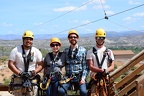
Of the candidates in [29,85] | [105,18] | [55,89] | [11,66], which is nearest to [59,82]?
[55,89]

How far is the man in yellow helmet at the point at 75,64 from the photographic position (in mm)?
6508

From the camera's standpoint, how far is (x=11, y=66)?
639cm

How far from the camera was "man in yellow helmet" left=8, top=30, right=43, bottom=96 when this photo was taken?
6368 millimetres

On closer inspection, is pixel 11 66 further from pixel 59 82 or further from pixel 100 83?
pixel 100 83

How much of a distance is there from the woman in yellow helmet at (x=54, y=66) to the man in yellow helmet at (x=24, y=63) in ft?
0.71

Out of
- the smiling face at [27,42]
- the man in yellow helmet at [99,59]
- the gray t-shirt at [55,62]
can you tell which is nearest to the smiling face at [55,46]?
the gray t-shirt at [55,62]

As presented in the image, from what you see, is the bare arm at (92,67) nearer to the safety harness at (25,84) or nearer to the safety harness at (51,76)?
the safety harness at (51,76)

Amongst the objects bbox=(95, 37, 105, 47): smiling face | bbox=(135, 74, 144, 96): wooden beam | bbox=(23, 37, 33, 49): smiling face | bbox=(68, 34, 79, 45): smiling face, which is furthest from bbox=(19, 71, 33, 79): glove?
bbox=(135, 74, 144, 96): wooden beam

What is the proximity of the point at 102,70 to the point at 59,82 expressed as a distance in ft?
3.04

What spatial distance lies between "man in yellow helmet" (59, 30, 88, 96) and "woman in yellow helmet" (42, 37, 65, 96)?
0.15m

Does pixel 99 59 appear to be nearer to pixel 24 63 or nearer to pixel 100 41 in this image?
pixel 100 41

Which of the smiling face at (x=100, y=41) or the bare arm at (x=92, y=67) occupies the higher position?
the smiling face at (x=100, y=41)

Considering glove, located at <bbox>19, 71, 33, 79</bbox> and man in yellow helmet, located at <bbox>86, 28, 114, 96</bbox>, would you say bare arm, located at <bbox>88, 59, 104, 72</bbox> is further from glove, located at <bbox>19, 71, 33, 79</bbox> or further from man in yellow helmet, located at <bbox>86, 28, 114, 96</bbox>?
glove, located at <bbox>19, 71, 33, 79</bbox>

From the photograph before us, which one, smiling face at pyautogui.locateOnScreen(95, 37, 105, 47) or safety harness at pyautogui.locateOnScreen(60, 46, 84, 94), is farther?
safety harness at pyautogui.locateOnScreen(60, 46, 84, 94)
